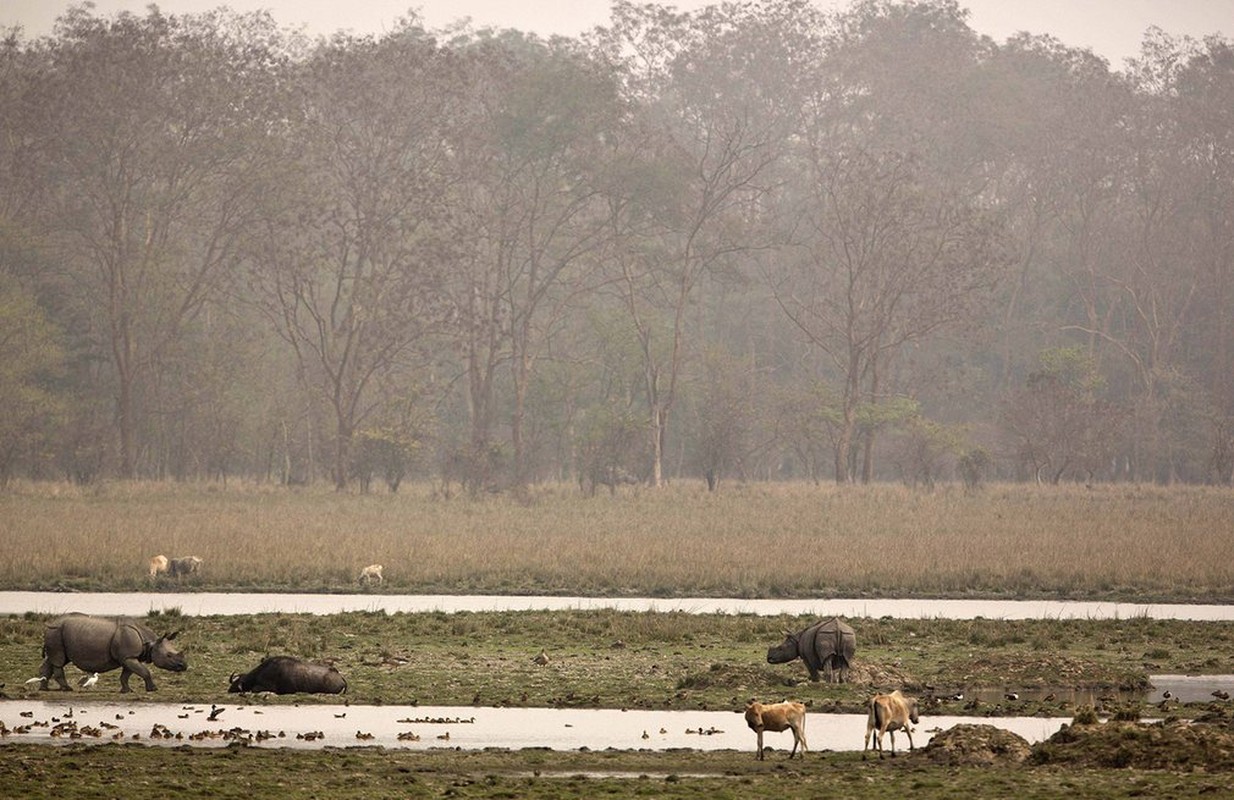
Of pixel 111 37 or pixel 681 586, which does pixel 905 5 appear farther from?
pixel 681 586

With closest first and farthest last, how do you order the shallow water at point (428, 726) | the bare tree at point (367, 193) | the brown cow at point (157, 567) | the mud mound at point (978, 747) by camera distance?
the mud mound at point (978, 747)
the shallow water at point (428, 726)
the brown cow at point (157, 567)
the bare tree at point (367, 193)

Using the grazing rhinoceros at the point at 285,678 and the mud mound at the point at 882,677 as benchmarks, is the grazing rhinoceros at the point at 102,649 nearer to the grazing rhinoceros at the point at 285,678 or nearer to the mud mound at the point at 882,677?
the grazing rhinoceros at the point at 285,678

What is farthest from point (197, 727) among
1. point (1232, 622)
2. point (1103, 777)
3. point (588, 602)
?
point (1232, 622)

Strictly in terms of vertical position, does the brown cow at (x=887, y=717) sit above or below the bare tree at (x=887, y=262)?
below

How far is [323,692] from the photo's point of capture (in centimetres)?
1928

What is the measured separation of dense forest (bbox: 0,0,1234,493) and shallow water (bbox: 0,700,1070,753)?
43710 mm

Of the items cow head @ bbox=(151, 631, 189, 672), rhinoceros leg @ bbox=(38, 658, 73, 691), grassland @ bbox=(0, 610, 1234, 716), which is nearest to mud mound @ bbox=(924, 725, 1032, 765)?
grassland @ bbox=(0, 610, 1234, 716)

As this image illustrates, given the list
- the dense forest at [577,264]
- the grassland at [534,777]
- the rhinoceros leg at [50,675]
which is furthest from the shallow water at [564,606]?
the dense forest at [577,264]

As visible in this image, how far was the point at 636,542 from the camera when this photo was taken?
40.3 m

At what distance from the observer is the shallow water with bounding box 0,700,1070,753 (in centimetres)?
1630

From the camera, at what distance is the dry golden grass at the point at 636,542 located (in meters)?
33.4

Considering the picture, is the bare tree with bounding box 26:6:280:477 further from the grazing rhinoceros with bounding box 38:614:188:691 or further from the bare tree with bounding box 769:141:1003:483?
the grazing rhinoceros with bounding box 38:614:188:691

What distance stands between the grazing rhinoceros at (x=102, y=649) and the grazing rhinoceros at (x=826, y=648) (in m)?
6.55

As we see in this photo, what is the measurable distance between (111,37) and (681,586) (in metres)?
40.5
